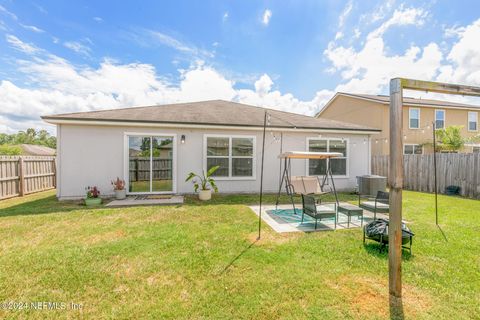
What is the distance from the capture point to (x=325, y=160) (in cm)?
1075

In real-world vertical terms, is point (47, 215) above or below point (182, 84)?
A: below

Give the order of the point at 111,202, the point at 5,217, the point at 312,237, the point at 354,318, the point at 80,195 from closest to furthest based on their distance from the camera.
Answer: the point at 354,318 → the point at 312,237 → the point at 5,217 → the point at 111,202 → the point at 80,195

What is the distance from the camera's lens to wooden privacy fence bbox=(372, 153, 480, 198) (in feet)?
30.8

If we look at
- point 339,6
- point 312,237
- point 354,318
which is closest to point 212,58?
point 339,6

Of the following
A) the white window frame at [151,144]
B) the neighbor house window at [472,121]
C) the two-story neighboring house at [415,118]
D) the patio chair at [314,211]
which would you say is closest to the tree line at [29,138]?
the white window frame at [151,144]

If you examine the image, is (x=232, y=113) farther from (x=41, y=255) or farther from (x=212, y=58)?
(x=41, y=255)

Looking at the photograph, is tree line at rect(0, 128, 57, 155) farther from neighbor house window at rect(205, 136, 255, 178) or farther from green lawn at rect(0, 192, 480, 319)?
green lawn at rect(0, 192, 480, 319)

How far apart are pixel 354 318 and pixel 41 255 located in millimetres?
4933

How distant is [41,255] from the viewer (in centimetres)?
383

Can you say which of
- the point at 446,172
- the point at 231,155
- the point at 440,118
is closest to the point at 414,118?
the point at 440,118

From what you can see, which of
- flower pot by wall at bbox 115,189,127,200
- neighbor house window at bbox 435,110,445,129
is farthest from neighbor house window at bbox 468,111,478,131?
flower pot by wall at bbox 115,189,127,200

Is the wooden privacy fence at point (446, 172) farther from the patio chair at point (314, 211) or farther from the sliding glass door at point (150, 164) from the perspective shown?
the sliding glass door at point (150, 164)

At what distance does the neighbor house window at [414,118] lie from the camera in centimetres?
1723

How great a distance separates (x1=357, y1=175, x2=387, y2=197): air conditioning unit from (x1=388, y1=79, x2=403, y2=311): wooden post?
7.94 m
